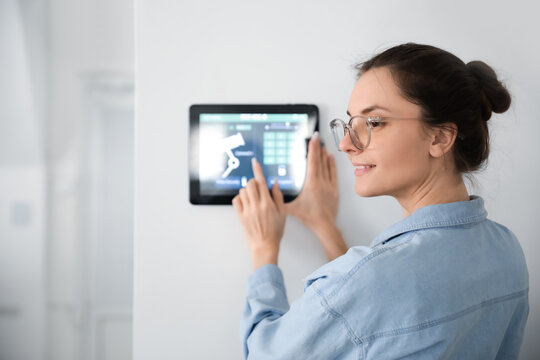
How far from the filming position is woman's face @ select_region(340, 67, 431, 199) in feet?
2.12

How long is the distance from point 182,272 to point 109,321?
660 mm

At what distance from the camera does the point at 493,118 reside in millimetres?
992

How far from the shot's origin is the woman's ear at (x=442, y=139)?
2.13 feet

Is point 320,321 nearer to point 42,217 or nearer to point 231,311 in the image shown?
point 231,311

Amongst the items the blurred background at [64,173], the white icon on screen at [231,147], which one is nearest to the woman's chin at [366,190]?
the white icon on screen at [231,147]

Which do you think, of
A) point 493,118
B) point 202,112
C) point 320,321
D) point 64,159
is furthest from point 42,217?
point 493,118

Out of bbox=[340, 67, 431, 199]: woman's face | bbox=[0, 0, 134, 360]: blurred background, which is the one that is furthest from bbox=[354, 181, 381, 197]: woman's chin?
bbox=[0, 0, 134, 360]: blurred background

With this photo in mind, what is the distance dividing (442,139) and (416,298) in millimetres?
274

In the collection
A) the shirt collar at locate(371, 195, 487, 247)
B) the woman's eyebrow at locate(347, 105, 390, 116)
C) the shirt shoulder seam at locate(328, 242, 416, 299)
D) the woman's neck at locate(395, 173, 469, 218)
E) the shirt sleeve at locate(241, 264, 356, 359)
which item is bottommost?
the shirt sleeve at locate(241, 264, 356, 359)

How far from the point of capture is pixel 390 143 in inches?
25.8

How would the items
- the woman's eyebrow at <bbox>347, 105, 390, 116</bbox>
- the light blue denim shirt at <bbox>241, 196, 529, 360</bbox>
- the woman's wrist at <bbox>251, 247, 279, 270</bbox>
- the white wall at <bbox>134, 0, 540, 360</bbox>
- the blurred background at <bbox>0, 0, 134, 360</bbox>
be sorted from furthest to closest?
the blurred background at <bbox>0, 0, 134, 360</bbox> → the white wall at <bbox>134, 0, 540, 360</bbox> → the woman's wrist at <bbox>251, 247, 279, 270</bbox> → the woman's eyebrow at <bbox>347, 105, 390, 116</bbox> → the light blue denim shirt at <bbox>241, 196, 529, 360</bbox>

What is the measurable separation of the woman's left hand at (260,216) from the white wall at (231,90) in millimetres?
81

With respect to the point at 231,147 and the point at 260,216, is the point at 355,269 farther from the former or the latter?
the point at 231,147

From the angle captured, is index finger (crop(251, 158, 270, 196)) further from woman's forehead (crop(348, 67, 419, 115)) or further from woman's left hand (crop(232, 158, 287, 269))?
woman's forehead (crop(348, 67, 419, 115))
